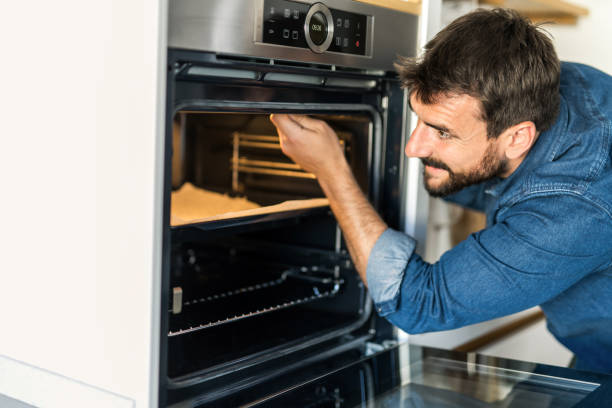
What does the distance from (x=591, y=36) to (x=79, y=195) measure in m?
1.73

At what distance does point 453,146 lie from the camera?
1164 mm

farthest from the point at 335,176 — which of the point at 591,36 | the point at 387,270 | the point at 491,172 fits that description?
the point at 591,36

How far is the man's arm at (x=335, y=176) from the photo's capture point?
1.14 metres

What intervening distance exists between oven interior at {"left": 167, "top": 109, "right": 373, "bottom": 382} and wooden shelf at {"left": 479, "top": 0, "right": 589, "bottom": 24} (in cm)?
75

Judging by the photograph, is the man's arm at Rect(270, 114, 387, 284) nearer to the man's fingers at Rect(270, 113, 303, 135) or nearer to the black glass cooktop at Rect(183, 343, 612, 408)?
the man's fingers at Rect(270, 113, 303, 135)

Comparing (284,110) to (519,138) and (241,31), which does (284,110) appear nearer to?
(241,31)

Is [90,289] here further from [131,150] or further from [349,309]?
[349,309]

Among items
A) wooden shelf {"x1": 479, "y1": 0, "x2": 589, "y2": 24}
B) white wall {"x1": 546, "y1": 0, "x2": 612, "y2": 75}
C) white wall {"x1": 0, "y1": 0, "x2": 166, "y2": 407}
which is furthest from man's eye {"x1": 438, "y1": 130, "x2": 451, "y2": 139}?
white wall {"x1": 546, "y1": 0, "x2": 612, "y2": 75}

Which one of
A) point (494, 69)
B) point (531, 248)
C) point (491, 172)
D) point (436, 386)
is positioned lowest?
point (436, 386)

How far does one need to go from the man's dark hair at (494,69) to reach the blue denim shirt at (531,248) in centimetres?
7

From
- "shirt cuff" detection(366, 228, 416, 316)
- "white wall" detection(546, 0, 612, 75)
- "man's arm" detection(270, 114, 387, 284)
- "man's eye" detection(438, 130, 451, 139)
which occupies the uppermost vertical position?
"white wall" detection(546, 0, 612, 75)

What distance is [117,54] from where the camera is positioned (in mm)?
813

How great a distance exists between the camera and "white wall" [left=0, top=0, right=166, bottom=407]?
2.65ft

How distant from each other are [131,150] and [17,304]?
34 cm
